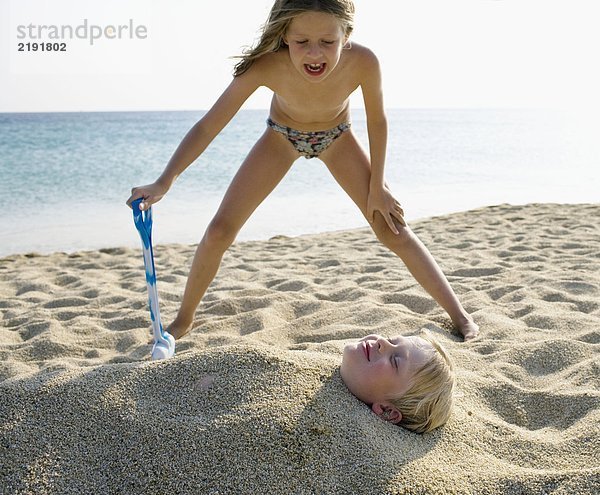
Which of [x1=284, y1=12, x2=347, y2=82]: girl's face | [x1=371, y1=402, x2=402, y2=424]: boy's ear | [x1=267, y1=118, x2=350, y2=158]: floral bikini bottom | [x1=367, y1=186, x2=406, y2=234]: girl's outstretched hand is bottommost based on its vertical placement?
[x1=371, y1=402, x2=402, y2=424]: boy's ear

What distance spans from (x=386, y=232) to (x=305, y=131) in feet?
2.11

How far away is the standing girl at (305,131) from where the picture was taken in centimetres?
268

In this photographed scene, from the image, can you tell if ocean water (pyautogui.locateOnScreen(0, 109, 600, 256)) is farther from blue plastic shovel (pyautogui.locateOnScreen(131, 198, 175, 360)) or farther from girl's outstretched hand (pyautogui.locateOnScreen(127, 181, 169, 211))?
girl's outstretched hand (pyautogui.locateOnScreen(127, 181, 169, 211))

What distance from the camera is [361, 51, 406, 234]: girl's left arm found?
303 centimetres

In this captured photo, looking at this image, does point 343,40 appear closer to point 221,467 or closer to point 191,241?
point 221,467

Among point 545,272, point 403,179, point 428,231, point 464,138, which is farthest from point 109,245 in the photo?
point 464,138

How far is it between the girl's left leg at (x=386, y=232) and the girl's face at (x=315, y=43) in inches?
19.7

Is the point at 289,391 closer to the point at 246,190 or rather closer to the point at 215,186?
the point at 246,190

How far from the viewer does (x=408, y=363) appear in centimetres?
207

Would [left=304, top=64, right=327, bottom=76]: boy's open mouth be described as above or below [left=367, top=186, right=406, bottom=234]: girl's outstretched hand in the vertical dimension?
above

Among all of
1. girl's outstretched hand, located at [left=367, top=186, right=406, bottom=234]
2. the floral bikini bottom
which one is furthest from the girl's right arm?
girl's outstretched hand, located at [left=367, top=186, right=406, bottom=234]

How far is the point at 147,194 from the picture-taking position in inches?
104

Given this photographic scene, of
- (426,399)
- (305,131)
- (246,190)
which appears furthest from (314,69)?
(426,399)

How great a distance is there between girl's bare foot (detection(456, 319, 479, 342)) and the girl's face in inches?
55.9
